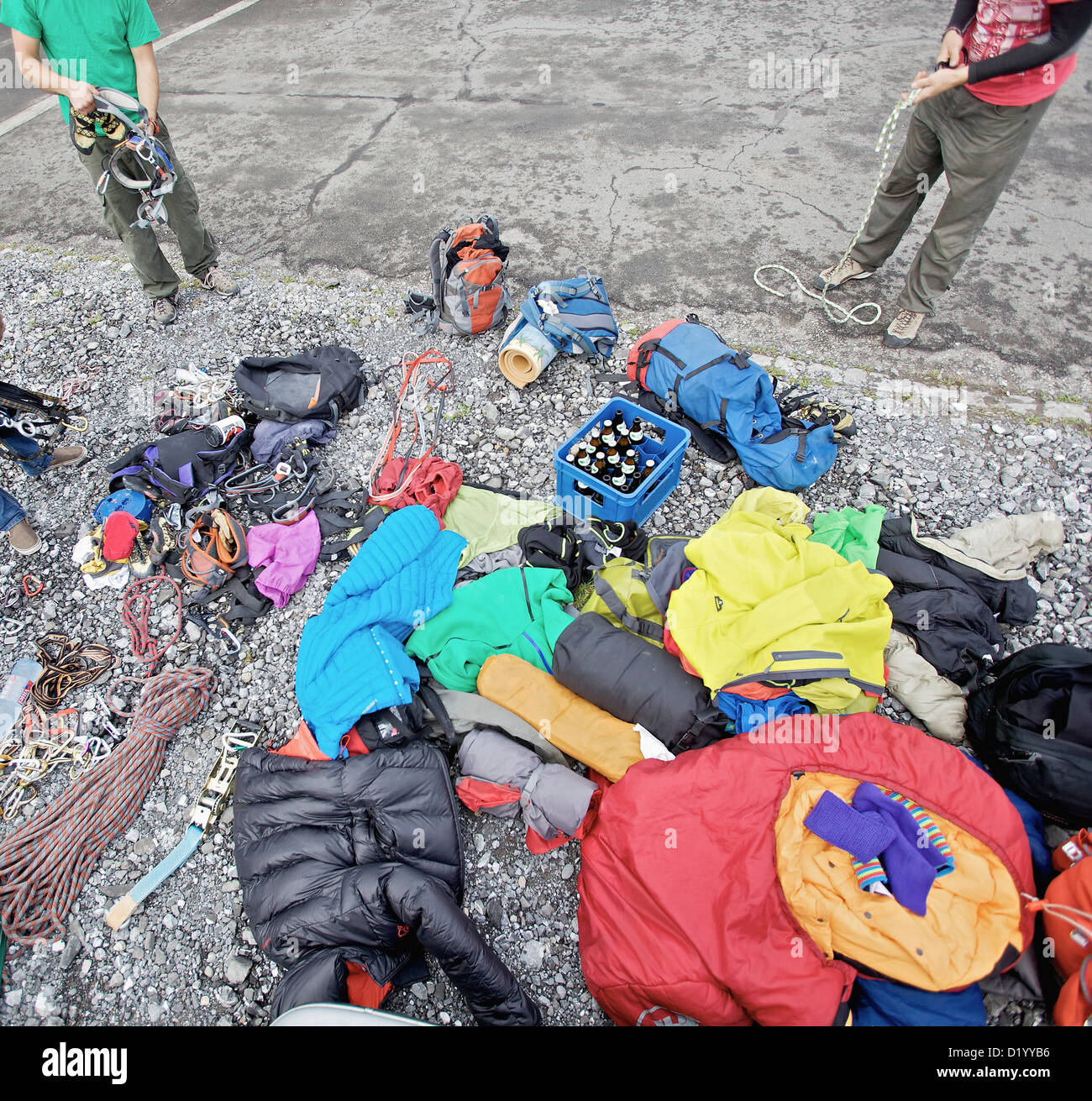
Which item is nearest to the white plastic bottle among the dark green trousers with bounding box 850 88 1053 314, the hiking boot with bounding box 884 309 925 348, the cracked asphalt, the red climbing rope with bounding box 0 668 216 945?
the red climbing rope with bounding box 0 668 216 945

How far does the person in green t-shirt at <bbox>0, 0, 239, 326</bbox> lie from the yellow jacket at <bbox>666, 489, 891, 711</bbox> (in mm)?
5073

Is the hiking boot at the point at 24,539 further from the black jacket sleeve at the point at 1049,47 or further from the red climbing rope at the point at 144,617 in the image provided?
the black jacket sleeve at the point at 1049,47

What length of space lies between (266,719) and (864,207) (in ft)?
22.3

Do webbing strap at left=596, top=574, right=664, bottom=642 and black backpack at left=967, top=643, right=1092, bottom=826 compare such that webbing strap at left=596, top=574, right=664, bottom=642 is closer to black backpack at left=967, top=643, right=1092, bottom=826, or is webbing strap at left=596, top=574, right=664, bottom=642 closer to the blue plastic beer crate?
the blue plastic beer crate

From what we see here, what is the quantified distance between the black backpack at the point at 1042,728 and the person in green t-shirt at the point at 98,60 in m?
6.52

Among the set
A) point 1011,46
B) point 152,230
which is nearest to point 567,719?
point 1011,46

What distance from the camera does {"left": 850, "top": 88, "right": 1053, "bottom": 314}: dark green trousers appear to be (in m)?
3.91

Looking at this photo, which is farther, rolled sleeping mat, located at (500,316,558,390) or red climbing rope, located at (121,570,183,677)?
rolled sleeping mat, located at (500,316,558,390)

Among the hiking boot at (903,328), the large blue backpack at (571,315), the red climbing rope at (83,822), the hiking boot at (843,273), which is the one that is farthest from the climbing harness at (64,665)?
the hiking boot at (843,273)

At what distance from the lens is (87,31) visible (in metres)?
4.24

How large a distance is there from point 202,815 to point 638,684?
7.49 ft

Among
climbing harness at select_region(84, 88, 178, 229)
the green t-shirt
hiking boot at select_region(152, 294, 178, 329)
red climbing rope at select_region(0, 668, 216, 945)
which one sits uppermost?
the green t-shirt

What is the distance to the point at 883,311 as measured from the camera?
5172 mm

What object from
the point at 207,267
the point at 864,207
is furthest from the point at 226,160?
the point at 864,207
